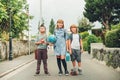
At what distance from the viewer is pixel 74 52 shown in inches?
658

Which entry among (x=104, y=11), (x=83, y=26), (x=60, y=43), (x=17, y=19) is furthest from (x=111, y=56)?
(x=83, y=26)

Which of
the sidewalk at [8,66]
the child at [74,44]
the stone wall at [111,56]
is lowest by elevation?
the sidewalk at [8,66]

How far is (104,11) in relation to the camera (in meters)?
74.9

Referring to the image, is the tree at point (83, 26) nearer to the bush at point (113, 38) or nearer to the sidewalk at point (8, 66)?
the sidewalk at point (8, 66)

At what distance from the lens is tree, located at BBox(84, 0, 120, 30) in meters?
74.2

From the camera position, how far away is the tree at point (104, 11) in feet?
243

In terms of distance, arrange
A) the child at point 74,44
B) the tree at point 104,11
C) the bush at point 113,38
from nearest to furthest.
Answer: the child at point 74,44, the bush at point 113,38, the tree at point 104,11

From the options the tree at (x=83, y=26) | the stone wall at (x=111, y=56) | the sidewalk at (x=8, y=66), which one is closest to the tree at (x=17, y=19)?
the sidewalk at (x=8, y=66)

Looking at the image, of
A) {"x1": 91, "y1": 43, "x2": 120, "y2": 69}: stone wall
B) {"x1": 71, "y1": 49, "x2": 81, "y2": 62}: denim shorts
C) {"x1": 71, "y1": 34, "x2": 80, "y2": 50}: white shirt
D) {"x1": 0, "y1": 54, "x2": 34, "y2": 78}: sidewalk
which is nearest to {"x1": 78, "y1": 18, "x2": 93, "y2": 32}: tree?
{"x1": 0, "y1": 54, "x2": 34, "y2": 78}: sidewalk

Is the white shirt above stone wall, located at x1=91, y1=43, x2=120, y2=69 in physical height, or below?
above

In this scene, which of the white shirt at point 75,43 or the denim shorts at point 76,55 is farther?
the denim shorts at point 76,55

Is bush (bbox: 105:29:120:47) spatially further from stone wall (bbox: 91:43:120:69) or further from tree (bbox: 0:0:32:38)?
tree (bbox: 0:0:32:38)

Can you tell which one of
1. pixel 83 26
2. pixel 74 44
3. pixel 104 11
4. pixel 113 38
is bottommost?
pixel 74 44

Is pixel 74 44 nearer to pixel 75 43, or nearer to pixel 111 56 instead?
pixel 75 43
